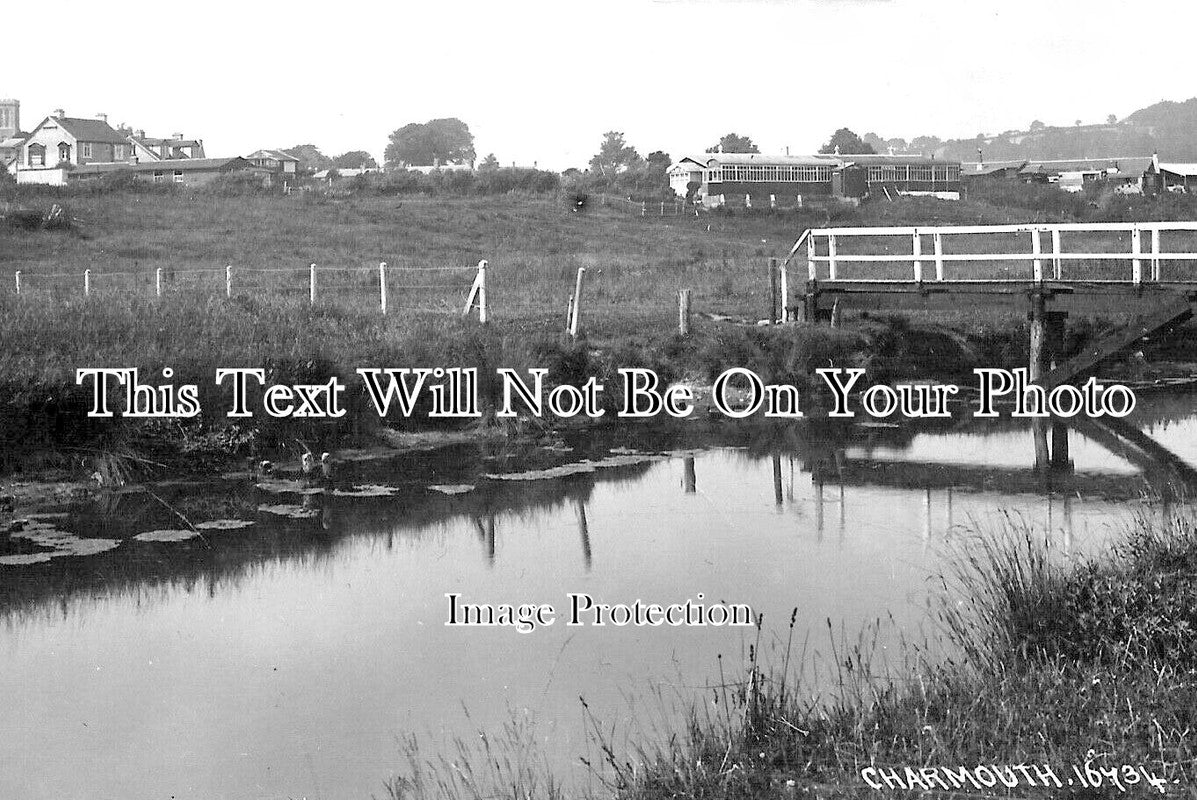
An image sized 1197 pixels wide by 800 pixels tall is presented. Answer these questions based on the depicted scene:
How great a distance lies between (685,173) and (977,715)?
85291 millimetres

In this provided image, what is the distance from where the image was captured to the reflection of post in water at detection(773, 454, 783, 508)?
55.5ft

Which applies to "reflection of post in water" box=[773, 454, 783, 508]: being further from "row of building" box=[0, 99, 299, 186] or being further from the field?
"row of building" box=[0, 99, 299, 186]

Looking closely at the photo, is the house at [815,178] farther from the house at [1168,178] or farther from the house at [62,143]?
the house at [62,143]

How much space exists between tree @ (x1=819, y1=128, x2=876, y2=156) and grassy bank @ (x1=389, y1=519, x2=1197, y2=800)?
111 meters

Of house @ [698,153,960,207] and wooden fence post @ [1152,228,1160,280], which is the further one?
house @ [698,153,960,207]

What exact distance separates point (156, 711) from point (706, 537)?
6526 mm

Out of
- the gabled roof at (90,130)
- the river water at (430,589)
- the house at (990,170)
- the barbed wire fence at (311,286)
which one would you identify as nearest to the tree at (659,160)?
the house at (990,170)

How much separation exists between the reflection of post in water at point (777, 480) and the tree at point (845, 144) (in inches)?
3961

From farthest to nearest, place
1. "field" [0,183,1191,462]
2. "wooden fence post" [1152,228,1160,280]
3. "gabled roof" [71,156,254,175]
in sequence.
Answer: "gabled roof" [71,156,254,175] < "wooden fence post" [1152,228,1160,280] < "field" [0,183,1191,462]

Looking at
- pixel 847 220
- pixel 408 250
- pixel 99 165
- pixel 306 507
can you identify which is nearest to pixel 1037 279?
pixel 306 507

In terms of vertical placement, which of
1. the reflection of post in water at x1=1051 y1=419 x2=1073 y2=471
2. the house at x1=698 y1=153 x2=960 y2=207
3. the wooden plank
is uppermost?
the house at x1=698 y1=153 x2=960 y2=207

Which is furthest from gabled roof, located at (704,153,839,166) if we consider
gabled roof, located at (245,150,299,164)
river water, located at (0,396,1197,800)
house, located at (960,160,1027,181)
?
river water, located at (0,396,1197,800)

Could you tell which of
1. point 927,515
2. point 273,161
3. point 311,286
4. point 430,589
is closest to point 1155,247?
point 927,515

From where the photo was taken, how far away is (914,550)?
1368cm
